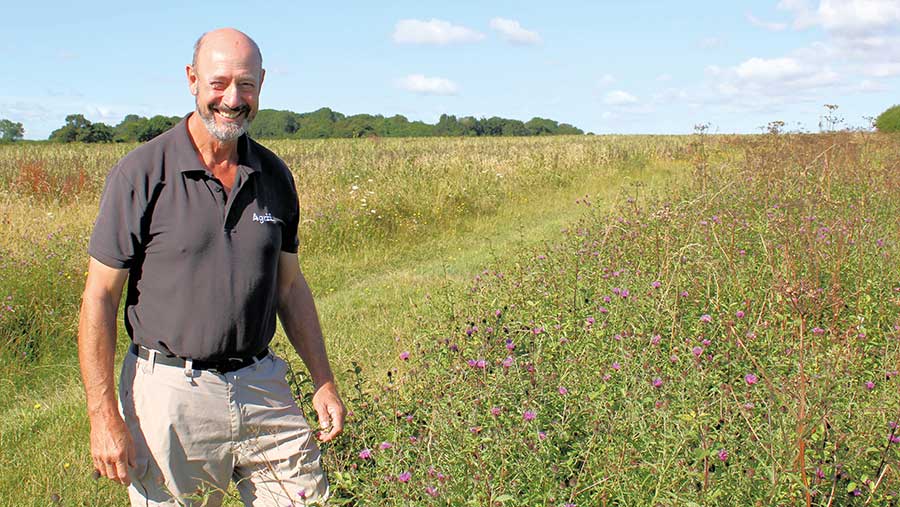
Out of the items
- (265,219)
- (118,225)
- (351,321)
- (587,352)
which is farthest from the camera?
(351,321)

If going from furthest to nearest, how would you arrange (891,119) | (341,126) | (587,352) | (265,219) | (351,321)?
(341,126) < (891,119) < (351,321) < (587,352) < (265,219)

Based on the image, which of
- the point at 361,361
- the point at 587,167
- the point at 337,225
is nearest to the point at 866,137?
the point at 587,167

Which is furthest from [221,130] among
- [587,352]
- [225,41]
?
[587,352]

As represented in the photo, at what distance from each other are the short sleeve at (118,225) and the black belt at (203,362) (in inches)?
12.4

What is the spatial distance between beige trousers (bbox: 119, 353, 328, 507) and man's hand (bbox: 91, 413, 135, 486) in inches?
3.1

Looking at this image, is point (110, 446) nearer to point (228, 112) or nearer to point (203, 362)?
point (203, 362)

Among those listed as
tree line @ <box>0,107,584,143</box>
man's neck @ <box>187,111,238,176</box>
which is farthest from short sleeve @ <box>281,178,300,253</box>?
tree line @ <box>0,107,584,143</box>

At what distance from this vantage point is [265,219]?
2.54 metres

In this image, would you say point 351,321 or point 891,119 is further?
point 891,119

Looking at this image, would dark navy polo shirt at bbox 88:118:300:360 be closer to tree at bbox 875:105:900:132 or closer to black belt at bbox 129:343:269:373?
black belt at bbox 129:343:269:373

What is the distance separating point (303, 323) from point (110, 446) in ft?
2.64

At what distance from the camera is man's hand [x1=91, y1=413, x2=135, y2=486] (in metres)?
2.30

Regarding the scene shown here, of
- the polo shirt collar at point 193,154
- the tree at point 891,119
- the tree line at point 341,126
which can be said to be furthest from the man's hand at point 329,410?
the tree line at point 341,126

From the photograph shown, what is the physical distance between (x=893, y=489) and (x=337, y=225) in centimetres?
805
